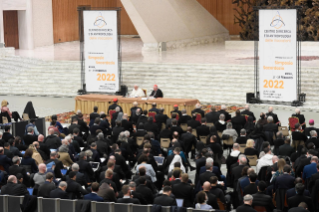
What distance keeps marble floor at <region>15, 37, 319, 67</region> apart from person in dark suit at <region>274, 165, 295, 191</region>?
46.6 ft

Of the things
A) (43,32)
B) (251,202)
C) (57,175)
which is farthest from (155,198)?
(43,32)

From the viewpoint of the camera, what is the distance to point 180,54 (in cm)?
2827

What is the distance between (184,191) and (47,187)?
228cm

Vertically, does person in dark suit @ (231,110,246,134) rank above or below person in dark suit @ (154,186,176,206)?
above

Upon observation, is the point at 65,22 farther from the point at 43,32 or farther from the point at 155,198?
the point at 155,198

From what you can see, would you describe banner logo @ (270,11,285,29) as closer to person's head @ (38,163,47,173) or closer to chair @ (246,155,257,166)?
chair @ (246,155,257,166)

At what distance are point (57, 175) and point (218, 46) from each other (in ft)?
74.4

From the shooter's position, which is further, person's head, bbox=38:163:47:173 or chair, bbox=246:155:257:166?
chair, bbox=246:155:257:166

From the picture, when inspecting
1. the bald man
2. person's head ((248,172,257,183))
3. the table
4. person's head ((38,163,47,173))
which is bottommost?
the bald man

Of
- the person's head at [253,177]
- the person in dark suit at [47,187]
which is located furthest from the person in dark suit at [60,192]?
the person's head at [253,177]

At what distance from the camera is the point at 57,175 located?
35.6 ft

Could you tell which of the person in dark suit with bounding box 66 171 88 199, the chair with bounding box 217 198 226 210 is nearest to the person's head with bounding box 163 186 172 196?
the chair with bounding box 217 198 226 210

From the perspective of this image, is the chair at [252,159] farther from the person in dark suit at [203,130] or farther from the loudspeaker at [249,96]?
the loudspeaker at [249,96]

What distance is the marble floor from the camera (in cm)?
2531
